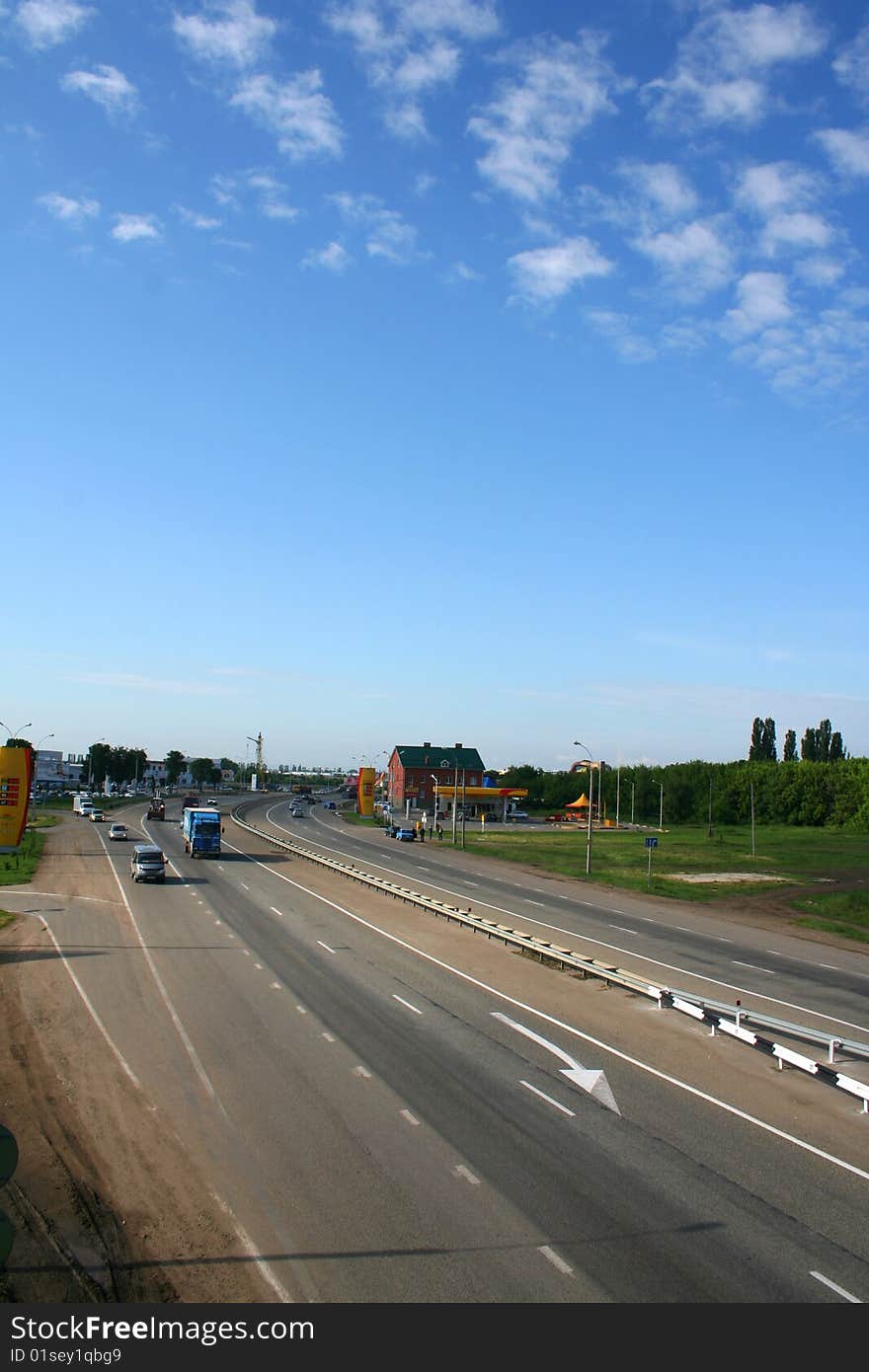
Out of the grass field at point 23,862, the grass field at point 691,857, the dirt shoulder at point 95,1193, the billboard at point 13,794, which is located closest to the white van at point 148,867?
the grass field at point 23,862

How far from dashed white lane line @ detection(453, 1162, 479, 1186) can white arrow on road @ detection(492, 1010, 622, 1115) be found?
13.3 ft

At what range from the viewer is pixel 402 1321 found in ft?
32.6

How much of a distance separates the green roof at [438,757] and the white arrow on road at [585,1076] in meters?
144

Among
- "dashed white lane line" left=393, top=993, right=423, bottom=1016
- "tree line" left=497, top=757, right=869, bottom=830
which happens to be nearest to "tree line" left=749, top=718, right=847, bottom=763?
"tree line" left=497, top=757, right=869, bottom=830

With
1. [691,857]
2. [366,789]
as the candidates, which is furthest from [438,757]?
[691,857]

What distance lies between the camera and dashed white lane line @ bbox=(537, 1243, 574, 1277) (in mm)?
11156

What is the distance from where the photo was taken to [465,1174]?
14195 mm

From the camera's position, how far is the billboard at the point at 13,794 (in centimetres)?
5638

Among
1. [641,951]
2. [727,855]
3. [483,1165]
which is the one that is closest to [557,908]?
[641,951]

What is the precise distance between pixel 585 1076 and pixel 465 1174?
5908mm

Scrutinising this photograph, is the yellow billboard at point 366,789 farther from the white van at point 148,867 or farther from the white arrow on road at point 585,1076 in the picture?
the white arrow on road at point 585,1076

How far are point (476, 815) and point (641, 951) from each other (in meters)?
116

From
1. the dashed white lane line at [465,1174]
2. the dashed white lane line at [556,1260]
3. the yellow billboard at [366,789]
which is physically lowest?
the dashed white lane line at [465,1174]

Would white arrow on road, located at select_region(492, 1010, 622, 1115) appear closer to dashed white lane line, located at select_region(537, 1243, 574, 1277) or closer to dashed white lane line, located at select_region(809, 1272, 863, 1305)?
dashed white lane line, located at select_region(537, 1243, 574, 1277)
